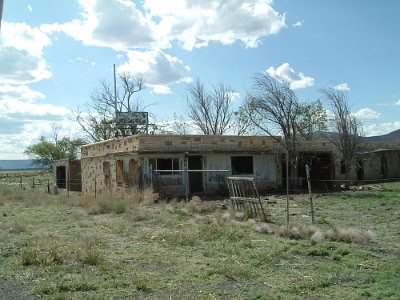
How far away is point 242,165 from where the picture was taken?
107 ft

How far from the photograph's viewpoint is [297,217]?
56.6ft

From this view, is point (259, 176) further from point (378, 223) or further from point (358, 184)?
point (378, 223)

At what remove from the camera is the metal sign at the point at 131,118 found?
4309 centimetres

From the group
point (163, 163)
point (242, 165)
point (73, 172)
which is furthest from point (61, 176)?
point (242, 165)

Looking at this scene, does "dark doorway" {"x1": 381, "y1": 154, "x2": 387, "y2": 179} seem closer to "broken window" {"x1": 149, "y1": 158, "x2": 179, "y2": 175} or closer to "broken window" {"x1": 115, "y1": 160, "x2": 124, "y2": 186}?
"broken window" {"x1": 149, "y1": 158, "x2": 179, "y2": 175}

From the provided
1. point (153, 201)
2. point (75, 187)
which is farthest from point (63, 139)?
point (153, 201)

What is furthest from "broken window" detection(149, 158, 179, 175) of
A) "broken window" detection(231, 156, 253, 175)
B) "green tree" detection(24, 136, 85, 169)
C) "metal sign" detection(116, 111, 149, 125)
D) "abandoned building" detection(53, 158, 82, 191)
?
"green tree" detection(24, 136, 85, 169)

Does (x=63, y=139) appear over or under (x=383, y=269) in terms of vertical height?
over

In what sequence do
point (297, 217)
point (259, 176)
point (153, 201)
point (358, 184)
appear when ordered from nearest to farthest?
point (297, 217), point (153, 201), point (259, 176), point (358, 184)

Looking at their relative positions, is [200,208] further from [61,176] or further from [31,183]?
[31,183]

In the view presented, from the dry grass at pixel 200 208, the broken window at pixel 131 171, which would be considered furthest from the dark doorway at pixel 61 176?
the dry grass at pixel 200 208

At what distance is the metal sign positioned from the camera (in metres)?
43.1

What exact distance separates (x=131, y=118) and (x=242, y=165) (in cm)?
1449

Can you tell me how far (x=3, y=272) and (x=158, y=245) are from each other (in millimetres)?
3798
